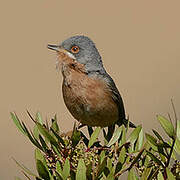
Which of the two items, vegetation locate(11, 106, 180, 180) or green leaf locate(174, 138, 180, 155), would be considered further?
green leaf locate(174, 138, 180, 155)

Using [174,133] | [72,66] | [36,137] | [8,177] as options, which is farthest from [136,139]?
[8,177]

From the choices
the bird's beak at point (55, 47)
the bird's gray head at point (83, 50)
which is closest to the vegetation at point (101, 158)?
the bird's beak at point (55, 47)

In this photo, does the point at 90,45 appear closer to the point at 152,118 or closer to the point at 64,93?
the point at 64,93

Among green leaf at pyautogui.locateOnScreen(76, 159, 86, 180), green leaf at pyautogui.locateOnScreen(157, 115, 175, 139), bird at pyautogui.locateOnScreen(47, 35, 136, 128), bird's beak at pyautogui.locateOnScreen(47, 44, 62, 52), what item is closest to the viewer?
green leaf at pyautogui.locateOnScreen(76, 159, 86, 180)

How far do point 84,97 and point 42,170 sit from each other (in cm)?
396

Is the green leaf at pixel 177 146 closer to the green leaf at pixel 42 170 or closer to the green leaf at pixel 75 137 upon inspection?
the green leaf at pixel 75 137

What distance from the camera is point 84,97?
6074mm

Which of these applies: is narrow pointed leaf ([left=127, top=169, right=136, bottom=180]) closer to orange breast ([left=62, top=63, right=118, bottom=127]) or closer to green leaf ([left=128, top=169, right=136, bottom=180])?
green leaf ([left=128, top=169, right=136, bottom=180])

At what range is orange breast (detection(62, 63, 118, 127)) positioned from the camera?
6035 millimetres

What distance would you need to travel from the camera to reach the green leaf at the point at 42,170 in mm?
2105

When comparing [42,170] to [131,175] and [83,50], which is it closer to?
[131,175]

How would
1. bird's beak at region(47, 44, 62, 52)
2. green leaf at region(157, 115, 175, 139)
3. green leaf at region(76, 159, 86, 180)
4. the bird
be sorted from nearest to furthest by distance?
green leaf at region(76, 159, 86, 180)
green leaf at region(157, 115, 175, 139)
bird's beak at region(47, 44, 62, 52)
the bird

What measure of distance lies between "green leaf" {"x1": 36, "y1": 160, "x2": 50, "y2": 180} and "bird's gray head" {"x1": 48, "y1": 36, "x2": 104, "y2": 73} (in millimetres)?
3918

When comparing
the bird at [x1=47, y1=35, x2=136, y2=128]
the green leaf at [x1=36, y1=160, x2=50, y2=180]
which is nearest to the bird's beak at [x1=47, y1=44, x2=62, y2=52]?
the bird at [x1=47, y1=35, x2=136, y2=128]
